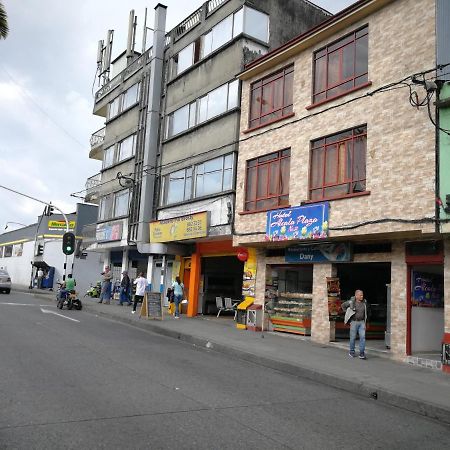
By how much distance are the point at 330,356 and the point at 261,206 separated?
601 centimetres

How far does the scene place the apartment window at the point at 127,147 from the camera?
25.0m

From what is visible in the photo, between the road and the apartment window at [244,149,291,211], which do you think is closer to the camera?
the road

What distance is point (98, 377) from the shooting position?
25.0ft

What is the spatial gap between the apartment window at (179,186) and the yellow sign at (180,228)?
98cm

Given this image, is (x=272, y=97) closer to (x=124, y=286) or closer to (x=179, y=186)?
(x=179, y=186)

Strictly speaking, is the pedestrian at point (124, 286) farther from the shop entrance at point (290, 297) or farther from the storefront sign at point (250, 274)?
the shop entrance at point (290, 297)

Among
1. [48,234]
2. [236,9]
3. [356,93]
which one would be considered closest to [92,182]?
[48,234]

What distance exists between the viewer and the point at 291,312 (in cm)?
1568

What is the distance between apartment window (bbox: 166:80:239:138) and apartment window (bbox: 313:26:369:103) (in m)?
4.00

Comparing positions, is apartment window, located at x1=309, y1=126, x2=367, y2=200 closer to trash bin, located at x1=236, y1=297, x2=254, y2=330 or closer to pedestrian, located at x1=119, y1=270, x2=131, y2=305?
trash bin, located at x1=236, y1=297, x2=254, y2=330

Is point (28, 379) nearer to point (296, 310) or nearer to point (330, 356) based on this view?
point (330, 356)

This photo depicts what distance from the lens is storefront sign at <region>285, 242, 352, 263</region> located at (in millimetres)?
13445

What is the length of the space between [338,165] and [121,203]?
1462cm

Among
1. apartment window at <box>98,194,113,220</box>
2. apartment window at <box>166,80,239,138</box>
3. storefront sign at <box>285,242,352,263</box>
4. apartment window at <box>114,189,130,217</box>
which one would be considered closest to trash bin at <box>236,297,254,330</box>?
storefront sign at <box>285,242,352,263</box>
